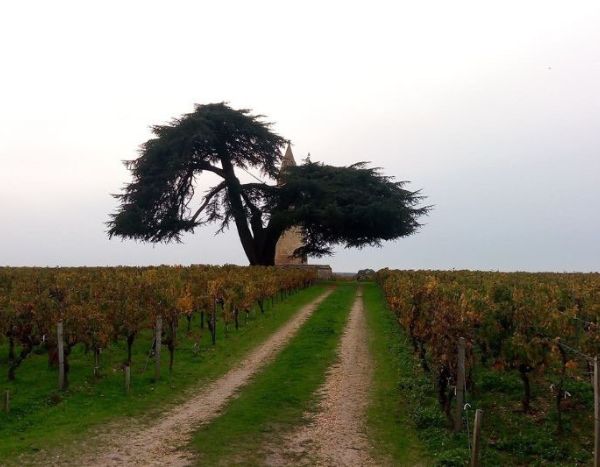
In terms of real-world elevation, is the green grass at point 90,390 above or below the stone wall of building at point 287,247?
below

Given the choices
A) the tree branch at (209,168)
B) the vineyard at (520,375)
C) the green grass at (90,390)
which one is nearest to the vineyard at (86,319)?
the green grass at (90,390)

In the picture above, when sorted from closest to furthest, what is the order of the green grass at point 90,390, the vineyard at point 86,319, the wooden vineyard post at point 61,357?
the green grass at point 90,390
the wooden vineyard post at point 61,357
the vineyard at point 86,319

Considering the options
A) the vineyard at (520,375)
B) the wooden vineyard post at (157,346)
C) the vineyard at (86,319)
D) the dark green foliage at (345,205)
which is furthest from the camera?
the dark green foliage at (345,205)

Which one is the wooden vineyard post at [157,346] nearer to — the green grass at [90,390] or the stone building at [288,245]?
the green grass at [90,390]

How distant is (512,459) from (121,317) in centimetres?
921

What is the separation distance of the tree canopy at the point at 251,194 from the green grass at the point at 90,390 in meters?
24.8

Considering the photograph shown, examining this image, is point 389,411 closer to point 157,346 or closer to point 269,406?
point 269,406

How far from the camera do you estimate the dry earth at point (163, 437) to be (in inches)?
308

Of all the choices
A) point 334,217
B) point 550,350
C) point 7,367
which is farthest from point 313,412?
point 334,217

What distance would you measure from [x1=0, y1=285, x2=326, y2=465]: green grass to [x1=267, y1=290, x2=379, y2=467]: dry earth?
300 centimetres

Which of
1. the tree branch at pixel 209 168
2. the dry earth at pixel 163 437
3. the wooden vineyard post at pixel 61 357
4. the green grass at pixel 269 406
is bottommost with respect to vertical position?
the dry earth at pixel 163 437

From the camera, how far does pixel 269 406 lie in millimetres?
10320

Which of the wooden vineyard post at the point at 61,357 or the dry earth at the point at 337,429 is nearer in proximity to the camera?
the dry earth at the point at 337,429

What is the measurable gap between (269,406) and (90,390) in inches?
161
